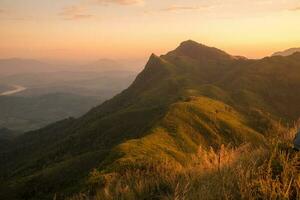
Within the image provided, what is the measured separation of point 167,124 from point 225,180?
62.4 metres

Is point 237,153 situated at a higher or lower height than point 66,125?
higher

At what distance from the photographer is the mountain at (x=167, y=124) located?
177 feet

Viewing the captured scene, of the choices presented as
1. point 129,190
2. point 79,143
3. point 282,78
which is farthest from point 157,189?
point 282,78

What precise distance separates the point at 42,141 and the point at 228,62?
95.2 metres

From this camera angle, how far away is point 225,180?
8258mm

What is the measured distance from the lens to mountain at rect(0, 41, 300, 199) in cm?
5397

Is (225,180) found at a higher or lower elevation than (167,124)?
higher

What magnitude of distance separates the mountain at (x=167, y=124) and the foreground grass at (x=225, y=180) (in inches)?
92.1

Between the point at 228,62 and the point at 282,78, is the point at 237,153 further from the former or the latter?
the point at 228,62

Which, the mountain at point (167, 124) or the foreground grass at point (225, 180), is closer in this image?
the foreground grass at point (225, 180)

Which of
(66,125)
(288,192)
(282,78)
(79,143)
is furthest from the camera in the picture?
(66,125)

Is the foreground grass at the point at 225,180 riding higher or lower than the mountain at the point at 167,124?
higher

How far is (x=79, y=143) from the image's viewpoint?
328 feet

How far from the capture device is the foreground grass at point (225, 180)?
7566 mm
